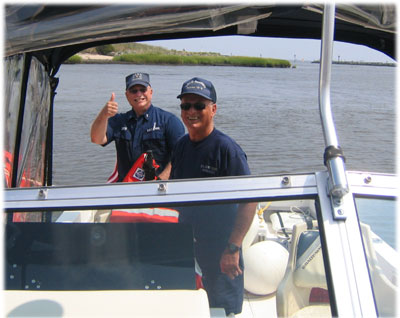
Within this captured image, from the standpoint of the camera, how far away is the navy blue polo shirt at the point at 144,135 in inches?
113

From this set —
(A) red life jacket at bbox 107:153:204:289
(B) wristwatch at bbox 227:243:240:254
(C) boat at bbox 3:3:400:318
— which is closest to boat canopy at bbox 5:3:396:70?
(C) boat at bbox 3:3:400:318

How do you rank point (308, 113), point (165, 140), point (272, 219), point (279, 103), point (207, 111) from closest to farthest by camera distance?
point (207, 111) → point (165, 140) → point (272, 219) → point (308, 113) → point (279, 103)

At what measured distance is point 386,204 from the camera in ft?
4.10

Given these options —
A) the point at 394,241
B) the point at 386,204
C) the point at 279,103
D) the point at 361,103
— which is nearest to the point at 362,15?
the point at 386,204

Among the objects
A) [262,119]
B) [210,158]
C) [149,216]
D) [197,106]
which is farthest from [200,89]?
[262,119]

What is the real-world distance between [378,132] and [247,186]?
37.5ft

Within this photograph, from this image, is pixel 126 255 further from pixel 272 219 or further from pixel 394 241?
pixel 272 219

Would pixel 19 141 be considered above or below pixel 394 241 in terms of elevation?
above

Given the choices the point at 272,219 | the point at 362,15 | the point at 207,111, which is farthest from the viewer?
the point at 272,219

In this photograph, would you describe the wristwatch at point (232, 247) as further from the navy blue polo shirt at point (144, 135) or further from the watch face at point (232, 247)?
the navy blue polo shirt at point (144, 135)

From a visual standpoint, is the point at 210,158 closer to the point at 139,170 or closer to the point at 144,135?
the point at 139,170

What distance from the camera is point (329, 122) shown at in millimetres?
1203

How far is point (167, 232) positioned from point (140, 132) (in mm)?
1673

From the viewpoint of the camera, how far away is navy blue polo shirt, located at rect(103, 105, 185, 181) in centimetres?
287
